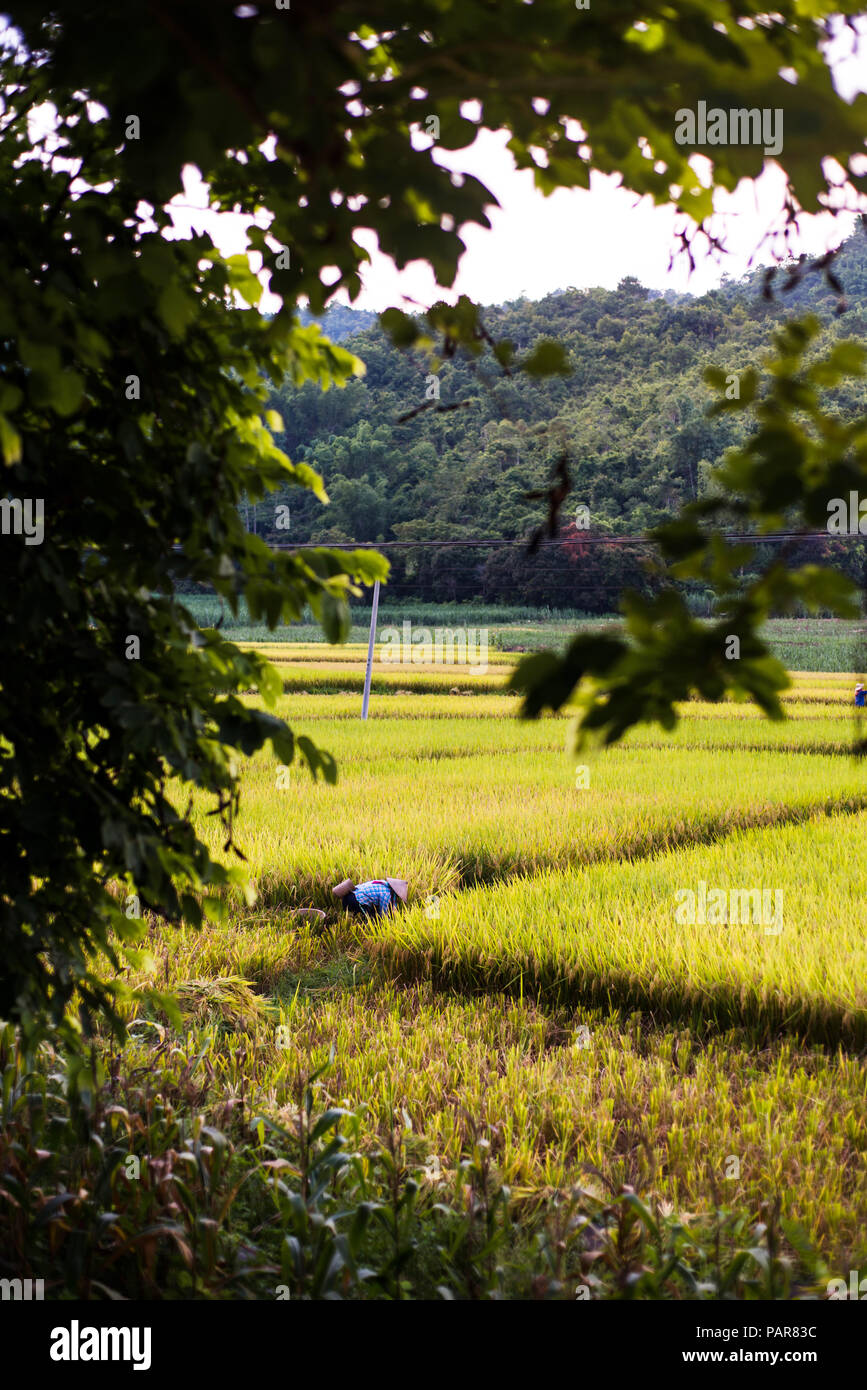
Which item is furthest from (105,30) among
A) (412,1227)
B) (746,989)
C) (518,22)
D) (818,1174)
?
(746,989)

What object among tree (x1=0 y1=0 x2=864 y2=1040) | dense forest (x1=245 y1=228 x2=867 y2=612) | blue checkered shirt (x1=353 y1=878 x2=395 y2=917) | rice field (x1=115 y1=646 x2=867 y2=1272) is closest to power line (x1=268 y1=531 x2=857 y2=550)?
tree (x1=0 y1=0 x2=864 y2=1040)

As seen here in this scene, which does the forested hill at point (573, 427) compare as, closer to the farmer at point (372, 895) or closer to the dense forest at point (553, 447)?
the dense forest at point (553, 447)

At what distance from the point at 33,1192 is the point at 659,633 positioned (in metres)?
2.25

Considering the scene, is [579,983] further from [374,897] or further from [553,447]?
[553,447]

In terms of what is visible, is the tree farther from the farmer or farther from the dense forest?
the dense forest

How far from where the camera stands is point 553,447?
3391 cm

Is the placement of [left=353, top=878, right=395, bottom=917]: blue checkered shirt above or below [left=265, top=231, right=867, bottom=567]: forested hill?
below

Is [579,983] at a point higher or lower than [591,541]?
lower

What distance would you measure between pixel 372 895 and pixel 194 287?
416 cm

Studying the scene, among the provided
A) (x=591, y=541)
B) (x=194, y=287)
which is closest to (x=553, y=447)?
(x=591, y=541)

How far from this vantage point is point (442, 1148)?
9.25 ft

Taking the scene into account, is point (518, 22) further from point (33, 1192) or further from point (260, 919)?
point (260, 919)

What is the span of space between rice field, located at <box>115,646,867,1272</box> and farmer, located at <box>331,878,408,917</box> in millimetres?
122

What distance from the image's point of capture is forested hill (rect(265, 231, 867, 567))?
35562mm
